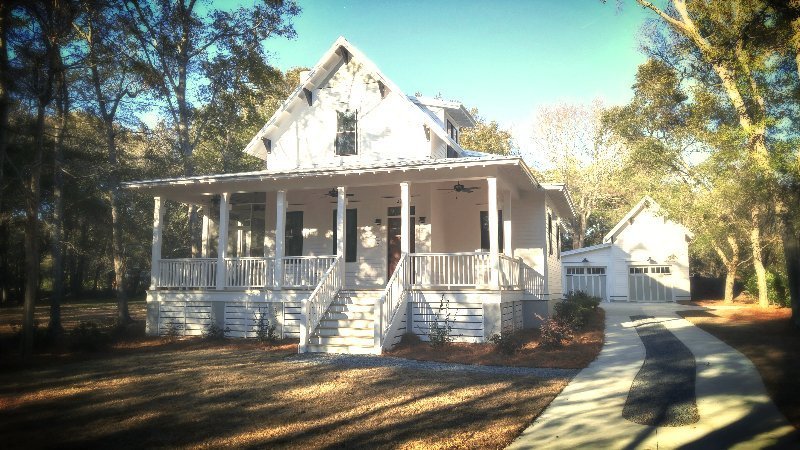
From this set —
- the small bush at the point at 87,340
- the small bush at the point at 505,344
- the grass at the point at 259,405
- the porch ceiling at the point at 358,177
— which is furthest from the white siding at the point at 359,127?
the grass at the point at 259,405

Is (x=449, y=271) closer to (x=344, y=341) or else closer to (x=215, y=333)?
(x=344, y=341)

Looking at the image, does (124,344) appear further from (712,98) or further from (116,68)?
(712,98)

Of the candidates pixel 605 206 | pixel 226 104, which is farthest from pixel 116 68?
pixel 605 206

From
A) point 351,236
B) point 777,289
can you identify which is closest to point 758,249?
point 777,289

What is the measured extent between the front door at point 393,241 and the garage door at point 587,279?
69.5 feet

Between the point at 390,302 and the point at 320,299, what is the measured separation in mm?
1835

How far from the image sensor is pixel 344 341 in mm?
A: 12828

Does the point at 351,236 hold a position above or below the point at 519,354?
above

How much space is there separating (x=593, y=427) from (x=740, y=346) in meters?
7.99

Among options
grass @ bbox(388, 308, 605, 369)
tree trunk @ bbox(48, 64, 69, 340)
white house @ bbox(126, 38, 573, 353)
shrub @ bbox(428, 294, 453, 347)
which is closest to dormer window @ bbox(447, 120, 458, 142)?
white house @ bbox(126, 38, 573, 353)

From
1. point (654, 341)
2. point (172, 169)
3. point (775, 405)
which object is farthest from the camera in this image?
point (172, 169)

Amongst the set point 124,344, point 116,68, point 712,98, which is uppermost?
point 116,68

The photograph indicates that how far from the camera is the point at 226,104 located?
75.9 ft

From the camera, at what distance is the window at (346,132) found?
1781 cm
